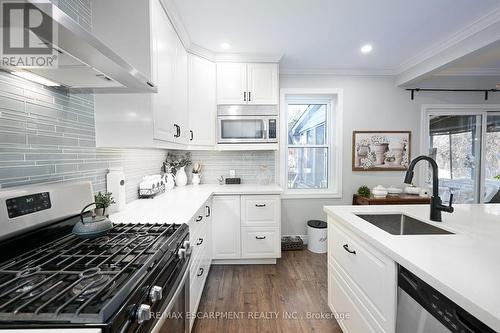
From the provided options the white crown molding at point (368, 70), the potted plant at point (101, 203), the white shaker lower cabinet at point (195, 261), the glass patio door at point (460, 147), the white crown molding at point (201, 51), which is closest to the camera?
the potted plant at point (101, 203)

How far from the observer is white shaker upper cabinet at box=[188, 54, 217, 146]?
8.05 ft

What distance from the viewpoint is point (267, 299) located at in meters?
1.98

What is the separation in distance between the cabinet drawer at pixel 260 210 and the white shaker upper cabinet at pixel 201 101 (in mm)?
846

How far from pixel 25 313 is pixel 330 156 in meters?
3.27

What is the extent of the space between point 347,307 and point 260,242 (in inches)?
49.4

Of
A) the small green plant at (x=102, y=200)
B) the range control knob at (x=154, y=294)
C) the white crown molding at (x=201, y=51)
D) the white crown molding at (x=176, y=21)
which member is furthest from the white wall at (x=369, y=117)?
the range control knob at (x=154, y=294)

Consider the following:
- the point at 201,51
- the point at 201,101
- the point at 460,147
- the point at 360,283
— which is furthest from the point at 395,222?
the point at 460,147

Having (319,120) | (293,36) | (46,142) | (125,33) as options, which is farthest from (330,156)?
(46,142)

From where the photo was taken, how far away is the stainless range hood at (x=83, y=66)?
0.65 meters

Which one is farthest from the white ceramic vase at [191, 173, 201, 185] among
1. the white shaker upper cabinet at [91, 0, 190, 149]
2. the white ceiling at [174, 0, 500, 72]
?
the white ceiling at [174, 0, 500, 72]

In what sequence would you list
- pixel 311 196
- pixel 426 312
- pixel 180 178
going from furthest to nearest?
pixel 311 196 → pixel 180 178 → pixel 426 312

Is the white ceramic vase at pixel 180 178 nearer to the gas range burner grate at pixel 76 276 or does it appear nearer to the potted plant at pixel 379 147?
the gas range burner grate at pixel 76 276

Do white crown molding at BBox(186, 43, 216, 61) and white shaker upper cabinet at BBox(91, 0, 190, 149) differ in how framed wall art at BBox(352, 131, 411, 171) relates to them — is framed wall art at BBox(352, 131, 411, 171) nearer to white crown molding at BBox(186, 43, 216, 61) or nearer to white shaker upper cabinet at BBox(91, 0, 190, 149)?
white crown molding at BBox(186, 43, 216, 61)

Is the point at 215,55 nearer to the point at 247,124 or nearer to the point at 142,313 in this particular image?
the point at 247,124
